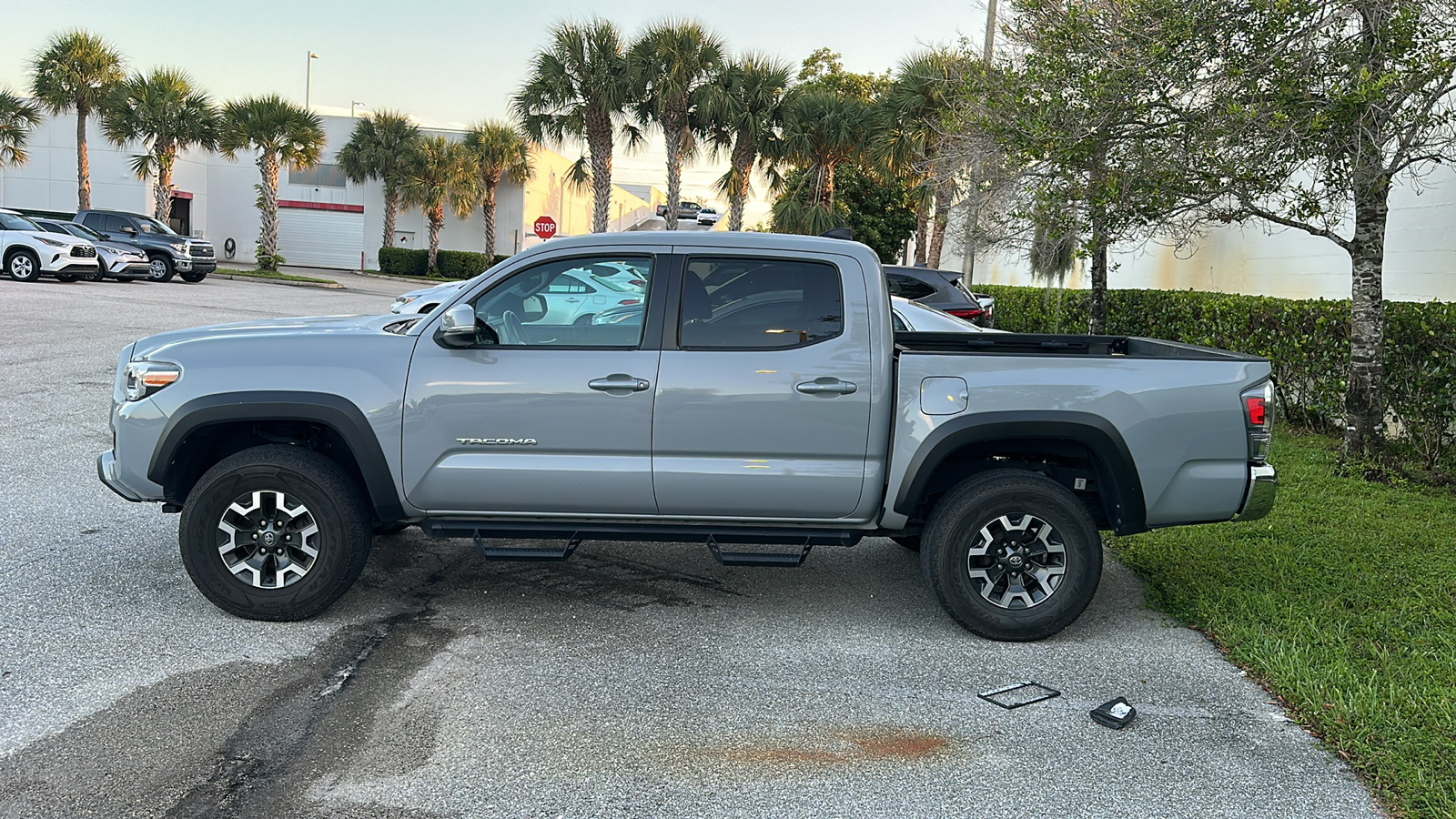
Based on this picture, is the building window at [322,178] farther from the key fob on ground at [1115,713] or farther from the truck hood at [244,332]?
the key fob on ground at [1115,713]

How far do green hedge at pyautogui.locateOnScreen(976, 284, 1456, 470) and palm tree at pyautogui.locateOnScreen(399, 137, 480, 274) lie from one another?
3814 cm

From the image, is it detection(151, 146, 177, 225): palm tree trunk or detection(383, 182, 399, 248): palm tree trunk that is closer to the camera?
detection(151, 146, 177, 225): palm tree trunk

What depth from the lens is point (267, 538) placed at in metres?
5.31

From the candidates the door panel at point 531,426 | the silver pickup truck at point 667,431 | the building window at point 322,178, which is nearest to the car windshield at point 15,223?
the silver pickup truck at point 667,431

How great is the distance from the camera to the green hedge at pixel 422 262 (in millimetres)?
50750

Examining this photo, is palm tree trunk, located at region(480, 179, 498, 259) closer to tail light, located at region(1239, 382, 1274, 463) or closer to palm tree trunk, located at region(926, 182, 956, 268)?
palm tree trunk, located at region(926, 182, 956, 268)

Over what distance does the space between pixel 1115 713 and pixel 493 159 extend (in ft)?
161

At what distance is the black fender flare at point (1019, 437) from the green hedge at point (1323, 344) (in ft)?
18.1

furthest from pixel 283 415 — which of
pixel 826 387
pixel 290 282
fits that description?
pixel 290 282

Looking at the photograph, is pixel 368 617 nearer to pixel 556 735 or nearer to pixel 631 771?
pixel 556 735

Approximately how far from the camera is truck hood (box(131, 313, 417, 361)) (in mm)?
5383

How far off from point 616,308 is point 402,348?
978 mm

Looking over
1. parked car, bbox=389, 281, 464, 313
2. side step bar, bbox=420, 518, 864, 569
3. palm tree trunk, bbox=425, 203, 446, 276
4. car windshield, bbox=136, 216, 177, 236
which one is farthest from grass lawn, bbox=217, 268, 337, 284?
side step bar, bbox=420, 518, 864, 569

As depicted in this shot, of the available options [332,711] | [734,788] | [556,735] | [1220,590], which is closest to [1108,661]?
[1220,590]
